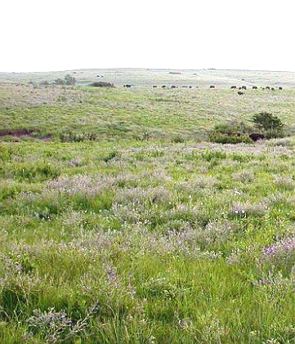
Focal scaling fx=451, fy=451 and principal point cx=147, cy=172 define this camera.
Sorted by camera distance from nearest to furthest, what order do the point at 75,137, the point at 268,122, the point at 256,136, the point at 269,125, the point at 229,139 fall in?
1. the point at 229,139
2. the point at 75,137
3. the point at 256,136
4. the point at 269,125
5. the point at 268,122

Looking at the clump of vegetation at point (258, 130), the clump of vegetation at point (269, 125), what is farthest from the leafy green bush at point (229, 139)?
the clump of vegetation at point (269, 125)

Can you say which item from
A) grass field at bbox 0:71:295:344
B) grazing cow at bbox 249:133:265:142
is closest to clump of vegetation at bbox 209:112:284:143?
grazing cow at bbox 249:133:265:142

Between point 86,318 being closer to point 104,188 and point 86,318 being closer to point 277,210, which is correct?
point 277,210

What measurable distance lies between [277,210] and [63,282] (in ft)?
16.2

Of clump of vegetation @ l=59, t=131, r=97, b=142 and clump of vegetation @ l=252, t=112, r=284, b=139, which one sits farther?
clump of vegetation @ l=252, t=112, r=284, b=139

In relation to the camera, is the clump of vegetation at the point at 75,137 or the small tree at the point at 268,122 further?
the small tree at the point at 268,122

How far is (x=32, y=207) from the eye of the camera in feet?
28.3

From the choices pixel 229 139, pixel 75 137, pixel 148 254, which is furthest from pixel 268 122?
pixel 148 254

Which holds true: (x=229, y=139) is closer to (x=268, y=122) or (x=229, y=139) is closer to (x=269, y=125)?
(x=269, y=125)

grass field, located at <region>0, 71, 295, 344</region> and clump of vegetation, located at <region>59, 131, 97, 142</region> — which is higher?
grass field, located at <region>0, 71, 295, 344</region>

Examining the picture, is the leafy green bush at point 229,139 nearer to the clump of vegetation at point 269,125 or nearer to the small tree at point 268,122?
the clump of vegetation at point 269,125

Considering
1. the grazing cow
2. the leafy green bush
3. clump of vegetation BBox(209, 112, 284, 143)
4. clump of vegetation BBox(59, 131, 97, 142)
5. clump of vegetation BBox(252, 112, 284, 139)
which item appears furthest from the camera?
clump of vegetation BBox(252, 112, 284, 139)

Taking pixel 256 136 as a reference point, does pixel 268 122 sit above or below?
above

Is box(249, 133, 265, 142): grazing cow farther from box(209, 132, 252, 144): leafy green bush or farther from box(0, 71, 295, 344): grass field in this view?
box(0, 71, 295, 344): grass field
